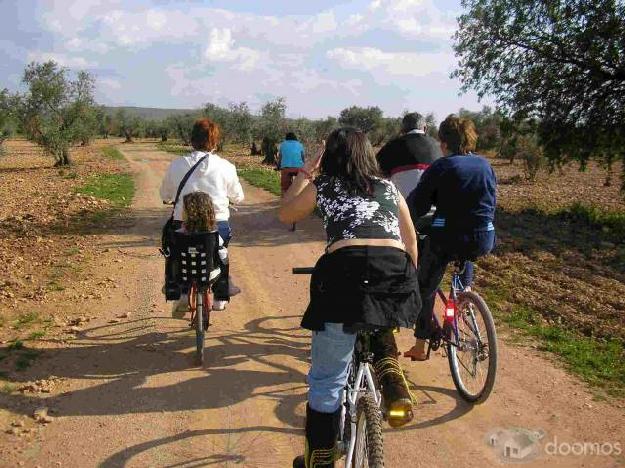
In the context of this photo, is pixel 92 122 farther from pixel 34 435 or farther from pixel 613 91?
pixel 34 435

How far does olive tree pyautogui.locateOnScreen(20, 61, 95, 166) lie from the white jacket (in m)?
25.1

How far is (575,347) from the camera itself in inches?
214

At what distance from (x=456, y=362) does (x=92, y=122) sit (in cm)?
2959

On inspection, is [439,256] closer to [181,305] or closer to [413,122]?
[413,122]

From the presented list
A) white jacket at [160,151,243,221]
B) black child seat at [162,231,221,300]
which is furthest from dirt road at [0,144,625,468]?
white jacket at [160,151,243,221]

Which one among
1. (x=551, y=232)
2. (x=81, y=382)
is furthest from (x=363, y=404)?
(x=551, y=232)

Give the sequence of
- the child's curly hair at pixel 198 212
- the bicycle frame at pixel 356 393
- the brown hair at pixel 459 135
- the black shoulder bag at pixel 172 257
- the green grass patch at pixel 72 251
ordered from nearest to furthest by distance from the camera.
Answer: the bicycle frame at pixel 356 393
the brown hair at pixel 459 135
the child's curly hair at pixel 198 212
the black shoulder bag at pixel 172 257
the green grass patch at pixel 72 251

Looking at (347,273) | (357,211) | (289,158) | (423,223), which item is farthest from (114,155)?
(347,273)

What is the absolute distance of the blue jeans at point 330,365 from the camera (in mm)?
2662

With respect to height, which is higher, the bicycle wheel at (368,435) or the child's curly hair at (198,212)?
the child's curly hair at (198,212)

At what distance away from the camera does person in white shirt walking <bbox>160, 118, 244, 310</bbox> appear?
504 cm

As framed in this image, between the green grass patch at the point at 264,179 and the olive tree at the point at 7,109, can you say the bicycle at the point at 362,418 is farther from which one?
the olive tree at the point at 7,109

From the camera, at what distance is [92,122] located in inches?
1179

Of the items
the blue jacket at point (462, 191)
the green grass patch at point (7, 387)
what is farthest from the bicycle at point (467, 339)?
the green grass patch at point (7, 387)
